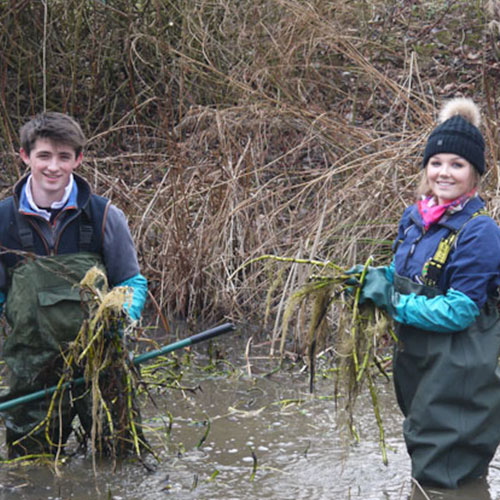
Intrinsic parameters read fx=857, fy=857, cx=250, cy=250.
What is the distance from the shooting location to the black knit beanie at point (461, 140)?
355 cm

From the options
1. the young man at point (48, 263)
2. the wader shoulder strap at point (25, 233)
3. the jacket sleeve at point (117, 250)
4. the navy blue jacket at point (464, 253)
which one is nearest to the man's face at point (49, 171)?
the young man at point (48, 263)

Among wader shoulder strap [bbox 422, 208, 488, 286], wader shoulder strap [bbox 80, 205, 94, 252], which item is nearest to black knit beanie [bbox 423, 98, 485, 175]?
wader shoulder strap [bbox 422, 208, 488, 286]

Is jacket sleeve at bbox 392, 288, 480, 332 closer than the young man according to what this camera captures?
Yes

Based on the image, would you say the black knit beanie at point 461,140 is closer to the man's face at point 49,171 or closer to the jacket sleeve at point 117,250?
the jacket sleeve at point 117,250

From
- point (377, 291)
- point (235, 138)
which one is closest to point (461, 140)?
point (377, 291)

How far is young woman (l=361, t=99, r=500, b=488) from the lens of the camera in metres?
3.37

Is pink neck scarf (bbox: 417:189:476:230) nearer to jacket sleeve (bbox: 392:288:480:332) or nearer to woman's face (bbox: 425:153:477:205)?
woman's face (bbox: 425:153:477:205)

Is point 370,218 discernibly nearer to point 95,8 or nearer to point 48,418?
point 48,418

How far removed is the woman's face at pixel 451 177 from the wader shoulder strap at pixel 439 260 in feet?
0.46

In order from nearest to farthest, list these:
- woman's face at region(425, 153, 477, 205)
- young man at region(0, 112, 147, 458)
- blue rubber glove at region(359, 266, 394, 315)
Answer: blue rubber glove at region(359, 266, 394, 315)
woman's face at region(425, 153, 477, 205)
young man at region(0, 112, 147, 458)

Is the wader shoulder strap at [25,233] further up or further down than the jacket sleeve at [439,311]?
further up

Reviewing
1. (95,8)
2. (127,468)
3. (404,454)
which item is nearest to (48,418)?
(127,468)

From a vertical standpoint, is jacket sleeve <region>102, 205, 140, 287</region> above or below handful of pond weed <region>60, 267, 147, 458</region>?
above

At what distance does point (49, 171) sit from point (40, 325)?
27.0 inches
